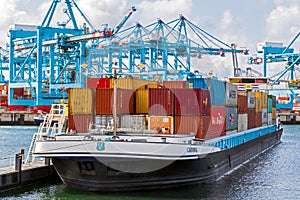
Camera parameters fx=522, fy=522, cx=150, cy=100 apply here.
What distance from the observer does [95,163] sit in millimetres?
21969

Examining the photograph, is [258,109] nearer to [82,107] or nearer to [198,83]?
[198,83]

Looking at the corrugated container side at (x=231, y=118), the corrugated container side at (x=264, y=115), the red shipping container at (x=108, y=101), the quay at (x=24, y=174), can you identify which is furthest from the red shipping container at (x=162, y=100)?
the corrugated container side at (x=264, y=115)

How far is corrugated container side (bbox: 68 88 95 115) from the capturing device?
24.4m

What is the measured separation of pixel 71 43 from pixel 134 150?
56.6m

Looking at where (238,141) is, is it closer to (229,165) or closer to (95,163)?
(229,165)

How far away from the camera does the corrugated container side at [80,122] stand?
80.1 feet

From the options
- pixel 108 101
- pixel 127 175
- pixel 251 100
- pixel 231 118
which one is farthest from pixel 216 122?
pixel 251 100

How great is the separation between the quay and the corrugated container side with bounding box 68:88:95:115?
3246 millimetres

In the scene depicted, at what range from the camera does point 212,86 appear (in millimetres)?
26953

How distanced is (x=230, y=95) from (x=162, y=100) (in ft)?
28.3

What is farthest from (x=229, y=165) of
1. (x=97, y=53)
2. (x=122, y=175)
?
(x=97, y=53)

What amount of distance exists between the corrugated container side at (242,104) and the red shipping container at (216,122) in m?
5.05

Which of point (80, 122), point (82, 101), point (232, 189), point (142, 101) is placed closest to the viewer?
point (82, 101)

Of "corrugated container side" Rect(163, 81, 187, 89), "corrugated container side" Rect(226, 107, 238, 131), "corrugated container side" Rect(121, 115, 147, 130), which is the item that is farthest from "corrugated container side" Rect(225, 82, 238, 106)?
"corrugated container side" Rect(121, 115, 147, 130)
